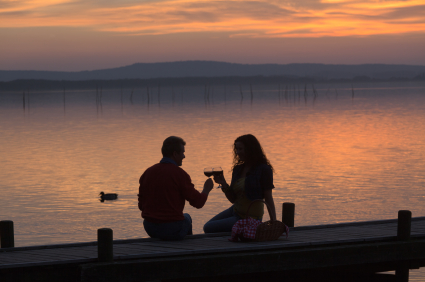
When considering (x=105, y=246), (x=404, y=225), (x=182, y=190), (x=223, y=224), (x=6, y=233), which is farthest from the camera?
(x=6, y=233)

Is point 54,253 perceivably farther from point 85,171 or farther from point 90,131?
point 90,131

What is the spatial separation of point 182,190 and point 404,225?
3.21m

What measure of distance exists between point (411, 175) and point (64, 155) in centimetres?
1936

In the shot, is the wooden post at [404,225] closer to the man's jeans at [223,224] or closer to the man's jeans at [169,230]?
the man's jeans at [223,224]

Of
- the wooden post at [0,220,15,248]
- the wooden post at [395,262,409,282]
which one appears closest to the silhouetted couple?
the wooden post at [0,220,15,248]

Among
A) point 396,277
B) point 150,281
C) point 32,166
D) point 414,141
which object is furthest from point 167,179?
point 414,141

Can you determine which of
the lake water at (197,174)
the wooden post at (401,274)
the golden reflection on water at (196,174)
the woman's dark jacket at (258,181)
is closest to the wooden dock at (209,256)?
the wooden post at (401,274)

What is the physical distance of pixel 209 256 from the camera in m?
7.36

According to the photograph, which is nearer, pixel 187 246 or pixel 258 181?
pixel 187 246

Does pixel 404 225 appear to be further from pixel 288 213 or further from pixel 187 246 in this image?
pixel 187 246

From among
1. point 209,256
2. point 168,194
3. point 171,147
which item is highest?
point 171,147

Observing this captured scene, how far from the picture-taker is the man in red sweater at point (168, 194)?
772cm

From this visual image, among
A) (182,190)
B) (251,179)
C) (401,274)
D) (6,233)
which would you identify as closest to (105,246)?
(182,190)

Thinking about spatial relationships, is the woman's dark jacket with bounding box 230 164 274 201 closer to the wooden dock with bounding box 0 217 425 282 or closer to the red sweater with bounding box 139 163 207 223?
the wooden dock with bounding box 0 217 425 282
